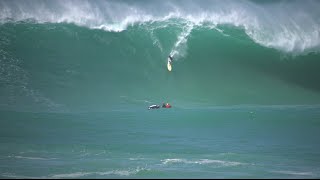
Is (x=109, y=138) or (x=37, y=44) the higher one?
(x=37, y=44)

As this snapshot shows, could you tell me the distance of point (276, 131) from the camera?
24.5 m

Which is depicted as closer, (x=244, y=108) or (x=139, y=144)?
(x=139, y=144)

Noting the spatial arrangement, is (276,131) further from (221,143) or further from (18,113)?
(18,113)

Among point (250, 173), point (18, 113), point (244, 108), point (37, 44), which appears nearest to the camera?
point (250, 173)

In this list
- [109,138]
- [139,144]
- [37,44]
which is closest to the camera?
[139,144]

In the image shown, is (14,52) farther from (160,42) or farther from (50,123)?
(160,42)

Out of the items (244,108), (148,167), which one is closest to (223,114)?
(244,108)

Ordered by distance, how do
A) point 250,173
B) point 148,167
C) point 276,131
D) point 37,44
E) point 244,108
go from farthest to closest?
point 244,108, point 37,44, point 276,131, point 148,167, point 250,173

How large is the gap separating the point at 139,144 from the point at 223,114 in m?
13.3

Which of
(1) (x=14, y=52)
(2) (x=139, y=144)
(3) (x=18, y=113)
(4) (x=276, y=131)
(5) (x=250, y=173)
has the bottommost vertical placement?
(5) (x=250, y=173)

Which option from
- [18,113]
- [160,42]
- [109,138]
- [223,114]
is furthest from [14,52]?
[223,114]

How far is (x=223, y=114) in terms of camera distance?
3189 centimetres

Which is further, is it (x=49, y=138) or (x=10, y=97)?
(x=10, y=97)

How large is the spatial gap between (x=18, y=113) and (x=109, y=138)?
922 centimetres
